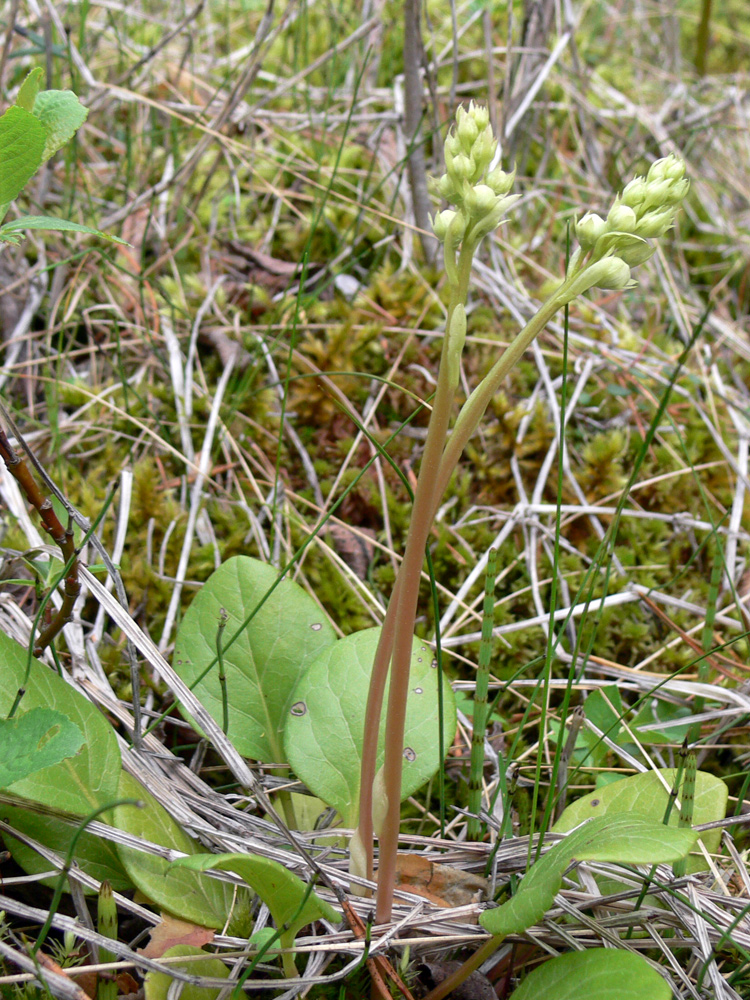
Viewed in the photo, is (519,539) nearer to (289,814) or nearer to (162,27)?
(289,814)

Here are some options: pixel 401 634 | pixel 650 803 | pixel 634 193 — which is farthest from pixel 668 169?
pixel 650 803

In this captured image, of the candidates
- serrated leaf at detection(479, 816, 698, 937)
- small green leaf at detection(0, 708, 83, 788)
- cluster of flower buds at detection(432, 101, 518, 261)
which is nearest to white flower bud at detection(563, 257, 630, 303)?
cluster of flower buds at detection(432, 101, 518, 261)

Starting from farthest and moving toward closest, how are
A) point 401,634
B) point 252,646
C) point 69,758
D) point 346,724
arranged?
1. point 252,646
2. point 346,724
3. point 69,758
4. point 401,634

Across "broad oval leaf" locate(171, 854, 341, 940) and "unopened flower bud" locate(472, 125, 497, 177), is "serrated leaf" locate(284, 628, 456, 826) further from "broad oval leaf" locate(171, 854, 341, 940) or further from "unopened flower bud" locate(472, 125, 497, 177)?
"unopened flower bud" locate(472, 125, 497, 177)

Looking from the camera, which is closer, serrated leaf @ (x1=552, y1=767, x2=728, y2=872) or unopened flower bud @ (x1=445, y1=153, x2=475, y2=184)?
unopened flower bud @ (x1=445, y1=153, x2=475, y2=184)

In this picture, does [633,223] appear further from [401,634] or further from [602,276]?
[401,634]
